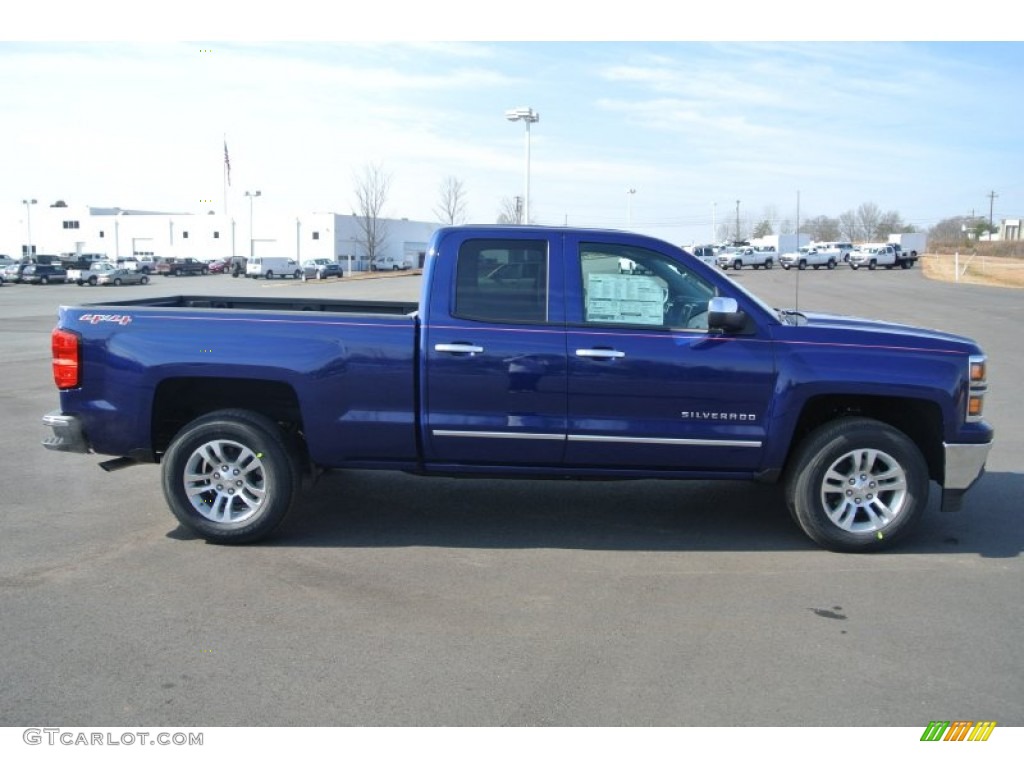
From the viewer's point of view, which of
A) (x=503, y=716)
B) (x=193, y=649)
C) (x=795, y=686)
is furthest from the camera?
(x=193, y=649)

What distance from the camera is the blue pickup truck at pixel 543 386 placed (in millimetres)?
5582

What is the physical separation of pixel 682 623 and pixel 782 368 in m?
1.81

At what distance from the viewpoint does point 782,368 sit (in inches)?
220

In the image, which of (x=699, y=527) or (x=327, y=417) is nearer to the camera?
(x=327, y=417)

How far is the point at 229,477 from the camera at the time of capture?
5777mm

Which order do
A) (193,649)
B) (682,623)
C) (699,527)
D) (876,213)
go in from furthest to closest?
(876,213), (699,527), (682,623), (193,649)

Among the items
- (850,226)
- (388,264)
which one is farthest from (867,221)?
(388,264)

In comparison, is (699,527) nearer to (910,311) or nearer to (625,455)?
(625,455)

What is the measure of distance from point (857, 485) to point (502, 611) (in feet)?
8.18

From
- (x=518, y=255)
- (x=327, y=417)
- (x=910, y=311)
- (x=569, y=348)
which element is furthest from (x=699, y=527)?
(x=910, y=311)
